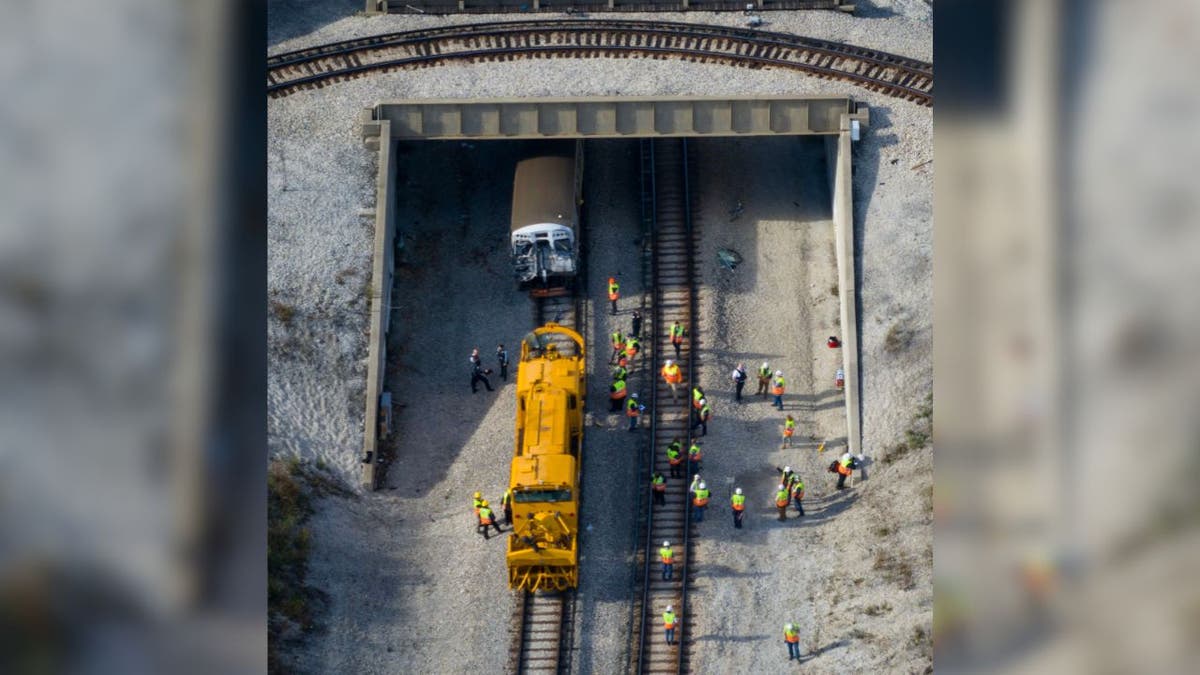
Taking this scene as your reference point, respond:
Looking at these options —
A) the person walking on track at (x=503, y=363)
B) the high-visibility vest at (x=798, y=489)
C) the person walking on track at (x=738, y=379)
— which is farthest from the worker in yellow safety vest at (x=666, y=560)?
the person walking on track at (x=503, y=363)

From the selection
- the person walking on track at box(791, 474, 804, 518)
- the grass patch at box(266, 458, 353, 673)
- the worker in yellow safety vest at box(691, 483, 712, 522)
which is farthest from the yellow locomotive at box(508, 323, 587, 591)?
the person walking on track at box(791, 474, 804, 518)

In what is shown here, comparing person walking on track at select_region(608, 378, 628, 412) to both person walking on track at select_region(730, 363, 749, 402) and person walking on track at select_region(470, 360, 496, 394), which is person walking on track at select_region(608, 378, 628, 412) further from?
person walking on track at select_region(470, 360, 496, 394)

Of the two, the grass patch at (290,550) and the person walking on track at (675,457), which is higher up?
the person walking on track at (675,457)

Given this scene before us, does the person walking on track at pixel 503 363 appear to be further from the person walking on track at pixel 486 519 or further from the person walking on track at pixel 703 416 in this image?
the person walking on track at pixel 703 416

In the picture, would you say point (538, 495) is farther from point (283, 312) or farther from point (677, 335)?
point (283, 312)
